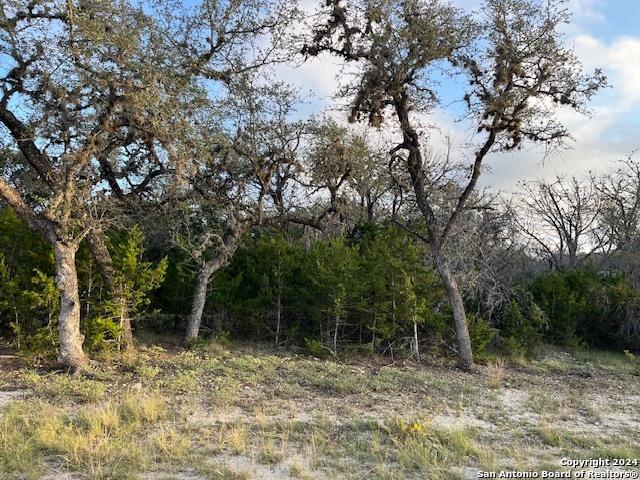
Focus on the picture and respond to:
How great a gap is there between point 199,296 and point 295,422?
6.16m

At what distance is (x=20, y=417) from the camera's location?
5.64 m

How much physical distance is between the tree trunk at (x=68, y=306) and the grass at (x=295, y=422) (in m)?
0.37

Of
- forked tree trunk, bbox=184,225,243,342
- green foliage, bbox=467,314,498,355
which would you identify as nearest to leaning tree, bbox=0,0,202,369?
forked tree trunk, bbox=184,225,243,342

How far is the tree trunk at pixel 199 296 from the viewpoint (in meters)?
11.5

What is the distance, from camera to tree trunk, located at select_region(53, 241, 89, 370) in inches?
322

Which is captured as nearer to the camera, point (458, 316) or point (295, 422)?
point (295, 422)

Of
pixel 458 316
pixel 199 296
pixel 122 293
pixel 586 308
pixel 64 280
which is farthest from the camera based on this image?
pixel 586 308

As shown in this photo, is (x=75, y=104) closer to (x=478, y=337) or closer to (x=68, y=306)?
(x=68, y=306)

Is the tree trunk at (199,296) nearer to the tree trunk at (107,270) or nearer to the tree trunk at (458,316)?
the tree trunk at (107,270)

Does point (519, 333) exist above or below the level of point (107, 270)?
below

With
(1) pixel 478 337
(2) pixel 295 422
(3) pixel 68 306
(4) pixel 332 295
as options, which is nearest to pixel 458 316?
(1) pixel 478 337

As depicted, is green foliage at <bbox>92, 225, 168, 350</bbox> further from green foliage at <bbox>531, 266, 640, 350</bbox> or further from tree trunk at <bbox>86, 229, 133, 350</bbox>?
green foliage at <bbox>531, 266, 640, 350</bbox>

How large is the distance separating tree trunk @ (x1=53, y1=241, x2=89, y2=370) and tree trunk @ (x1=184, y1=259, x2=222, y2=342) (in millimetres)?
3256

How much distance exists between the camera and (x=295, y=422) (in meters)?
6.00
